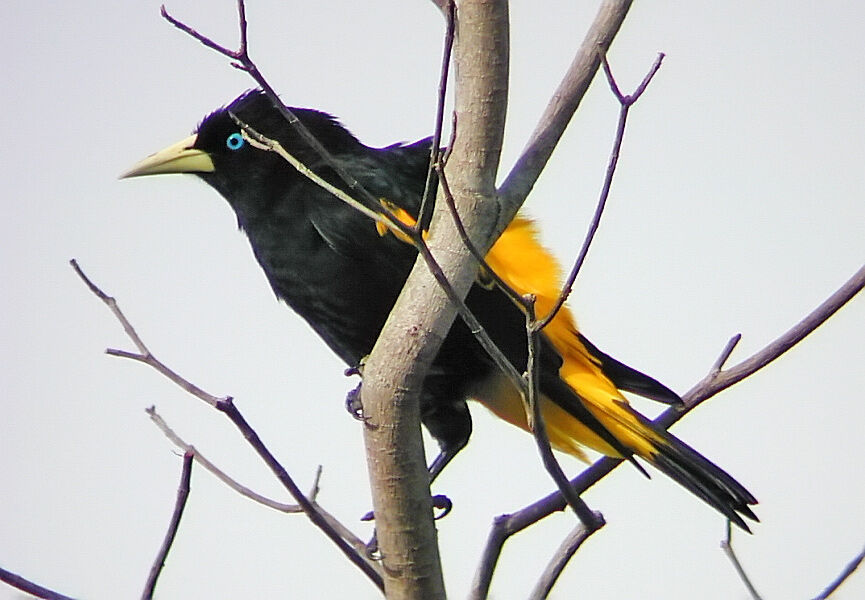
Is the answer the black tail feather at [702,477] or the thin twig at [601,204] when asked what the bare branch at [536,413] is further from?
the black tail feather at [702,477]

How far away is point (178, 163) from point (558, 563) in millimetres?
2090

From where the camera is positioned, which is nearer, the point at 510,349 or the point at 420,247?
the point at 420,247

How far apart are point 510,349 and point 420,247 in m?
1.53

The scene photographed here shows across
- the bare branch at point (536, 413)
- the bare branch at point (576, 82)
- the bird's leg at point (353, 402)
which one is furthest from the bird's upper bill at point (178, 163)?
the bare branch at point (536, 413)

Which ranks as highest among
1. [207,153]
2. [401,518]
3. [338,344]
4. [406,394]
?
[207,153]

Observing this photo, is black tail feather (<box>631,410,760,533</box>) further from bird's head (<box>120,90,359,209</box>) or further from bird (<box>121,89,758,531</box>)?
bird's head (<box>120,90,359,209</box>)

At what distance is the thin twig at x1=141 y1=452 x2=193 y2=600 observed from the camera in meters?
1.97

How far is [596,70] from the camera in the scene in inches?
96.3

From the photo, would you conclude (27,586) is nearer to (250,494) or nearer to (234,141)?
(250,494)

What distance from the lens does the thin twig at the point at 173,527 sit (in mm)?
1974

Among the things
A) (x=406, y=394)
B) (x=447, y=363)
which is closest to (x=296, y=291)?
(x=447, y=363)

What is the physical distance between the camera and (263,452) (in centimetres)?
215

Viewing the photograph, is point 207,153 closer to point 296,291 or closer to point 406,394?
point 296,291

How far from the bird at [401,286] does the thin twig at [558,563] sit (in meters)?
0.60
